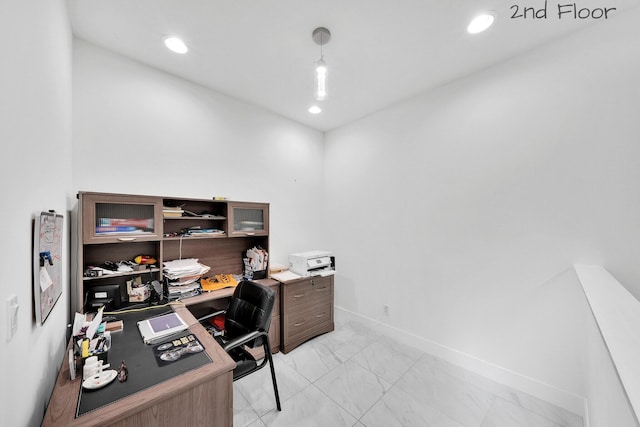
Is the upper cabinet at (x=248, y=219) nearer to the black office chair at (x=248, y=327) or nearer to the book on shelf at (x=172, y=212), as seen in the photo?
the book on shelf at (x=172, y=212)

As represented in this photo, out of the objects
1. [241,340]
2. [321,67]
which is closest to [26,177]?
[241,340]

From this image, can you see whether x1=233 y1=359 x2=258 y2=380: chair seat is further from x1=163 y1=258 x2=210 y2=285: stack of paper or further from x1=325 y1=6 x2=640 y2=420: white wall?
x1=325 y1=6 x2=640 y2=420: white wall

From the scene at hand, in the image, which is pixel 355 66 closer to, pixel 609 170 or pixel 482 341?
pixel 609 170

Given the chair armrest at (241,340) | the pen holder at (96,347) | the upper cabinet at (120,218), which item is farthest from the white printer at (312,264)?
the pen holder at (96,347)

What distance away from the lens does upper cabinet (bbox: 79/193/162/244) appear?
1.71 meters

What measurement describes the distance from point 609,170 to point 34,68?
3265mm

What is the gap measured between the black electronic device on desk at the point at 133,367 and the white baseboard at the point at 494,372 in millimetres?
2294

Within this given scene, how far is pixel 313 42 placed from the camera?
74.9 inches

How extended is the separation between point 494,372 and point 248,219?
2812mm

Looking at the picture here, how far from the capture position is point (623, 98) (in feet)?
5.32

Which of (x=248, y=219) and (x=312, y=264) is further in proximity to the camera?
(x=312, y=264)

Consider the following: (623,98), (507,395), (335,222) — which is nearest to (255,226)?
(335,222)

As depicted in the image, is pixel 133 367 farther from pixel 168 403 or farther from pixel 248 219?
pixel 248 219

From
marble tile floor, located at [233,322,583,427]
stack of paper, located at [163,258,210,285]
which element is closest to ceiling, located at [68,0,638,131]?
stack of paper, located at [163,258,210,285]
